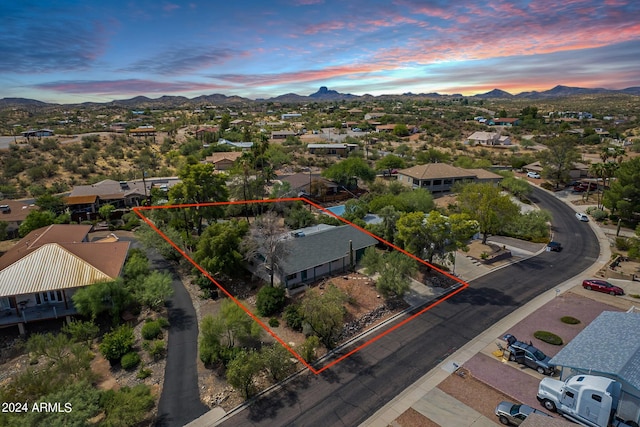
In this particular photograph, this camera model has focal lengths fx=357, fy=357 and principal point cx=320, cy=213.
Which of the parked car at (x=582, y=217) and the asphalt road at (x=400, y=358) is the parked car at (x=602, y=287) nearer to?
the asphalt road at (x=400, y=358)

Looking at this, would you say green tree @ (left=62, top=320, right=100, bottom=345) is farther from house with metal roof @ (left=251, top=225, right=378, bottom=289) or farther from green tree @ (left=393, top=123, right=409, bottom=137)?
green tree @ (left=393, top=123, right=409, bottom=137)

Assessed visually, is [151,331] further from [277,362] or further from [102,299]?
[277,362]

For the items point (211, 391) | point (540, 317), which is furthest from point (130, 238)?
point (540, 317)

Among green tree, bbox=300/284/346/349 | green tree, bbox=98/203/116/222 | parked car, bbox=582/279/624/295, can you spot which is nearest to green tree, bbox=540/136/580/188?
parked car, bbox=582/279/624/295

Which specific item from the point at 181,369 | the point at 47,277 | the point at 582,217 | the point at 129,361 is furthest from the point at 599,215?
the point at 47,277

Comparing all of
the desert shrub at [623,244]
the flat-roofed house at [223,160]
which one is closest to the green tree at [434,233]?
the desert shrub at [623,244]
